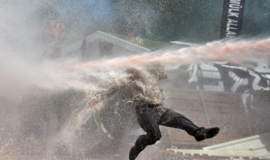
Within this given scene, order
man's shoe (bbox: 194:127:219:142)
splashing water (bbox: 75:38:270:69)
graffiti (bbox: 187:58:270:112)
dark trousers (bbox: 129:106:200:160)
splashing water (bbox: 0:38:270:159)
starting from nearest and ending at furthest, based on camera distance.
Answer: man's shoe (bbox: 194:127:219:142) → splashing water (bbox: 75:38:270:69) → dark trousers (bbox: 129:106:200:160) → splashing water (bbox: 0:38:270:159) → graffiti (bbox: 187:58:270:112)

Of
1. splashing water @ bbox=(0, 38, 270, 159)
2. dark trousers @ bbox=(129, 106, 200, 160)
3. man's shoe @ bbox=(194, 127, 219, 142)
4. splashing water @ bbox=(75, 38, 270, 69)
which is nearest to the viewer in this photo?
man's shoe @ bbox=(194, 127, 219, 142)

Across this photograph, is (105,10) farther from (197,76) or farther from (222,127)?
(222,127)

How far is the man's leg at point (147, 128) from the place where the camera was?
22.9 feet

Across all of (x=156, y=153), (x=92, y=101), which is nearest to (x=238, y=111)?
(x=156, y=153)

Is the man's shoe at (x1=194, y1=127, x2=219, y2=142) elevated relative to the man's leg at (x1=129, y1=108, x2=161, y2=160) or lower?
elevated

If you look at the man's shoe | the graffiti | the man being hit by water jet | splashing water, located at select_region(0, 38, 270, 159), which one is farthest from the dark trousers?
the graffiti

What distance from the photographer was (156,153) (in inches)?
440

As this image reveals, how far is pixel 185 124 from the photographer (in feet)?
22.8

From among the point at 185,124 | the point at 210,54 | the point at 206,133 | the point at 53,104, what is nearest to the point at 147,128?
the point at 185,124

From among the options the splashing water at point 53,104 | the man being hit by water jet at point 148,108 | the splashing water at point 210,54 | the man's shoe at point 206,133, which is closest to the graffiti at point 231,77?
the splashing water at point 53,104

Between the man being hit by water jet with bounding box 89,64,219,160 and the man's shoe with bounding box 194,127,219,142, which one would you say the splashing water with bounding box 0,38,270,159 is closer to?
the man being hit by water jet with bounding box 89,64,219,160

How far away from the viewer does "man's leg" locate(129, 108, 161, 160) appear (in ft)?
22.9

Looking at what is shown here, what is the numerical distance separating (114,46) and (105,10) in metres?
5.40

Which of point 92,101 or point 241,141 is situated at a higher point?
point 92,101
